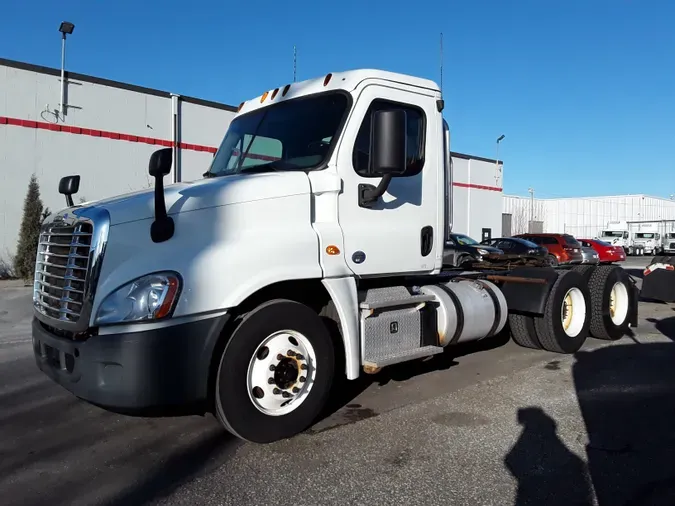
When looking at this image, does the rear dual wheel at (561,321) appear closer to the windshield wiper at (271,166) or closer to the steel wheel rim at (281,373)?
the steel wheel rim at (281,373)

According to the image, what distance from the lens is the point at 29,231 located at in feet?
49.3

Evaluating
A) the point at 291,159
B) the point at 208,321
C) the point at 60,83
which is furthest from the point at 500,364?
the point at 60,83

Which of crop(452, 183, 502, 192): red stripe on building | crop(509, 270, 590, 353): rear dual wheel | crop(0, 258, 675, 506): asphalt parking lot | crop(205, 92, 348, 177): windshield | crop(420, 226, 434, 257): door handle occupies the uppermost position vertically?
crop(452, 183, 502, 192): red stripe on building

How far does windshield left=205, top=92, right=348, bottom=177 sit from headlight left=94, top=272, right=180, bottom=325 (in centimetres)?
152

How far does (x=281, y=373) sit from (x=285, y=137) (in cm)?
202

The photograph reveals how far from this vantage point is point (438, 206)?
17.8 ft

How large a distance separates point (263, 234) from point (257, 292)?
41 centimetres

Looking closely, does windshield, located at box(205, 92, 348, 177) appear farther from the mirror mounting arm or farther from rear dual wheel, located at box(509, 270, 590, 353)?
rear dual wheel, located at box(509, 270, 590, 353)

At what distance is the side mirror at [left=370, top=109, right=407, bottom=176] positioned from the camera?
4215 mm

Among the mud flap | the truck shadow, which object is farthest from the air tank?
the mud flap

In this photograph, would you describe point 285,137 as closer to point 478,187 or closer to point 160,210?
point 160,210

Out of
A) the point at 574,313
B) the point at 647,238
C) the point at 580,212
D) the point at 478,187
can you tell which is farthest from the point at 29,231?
the point at 580,212

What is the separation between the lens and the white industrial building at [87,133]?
610 inches

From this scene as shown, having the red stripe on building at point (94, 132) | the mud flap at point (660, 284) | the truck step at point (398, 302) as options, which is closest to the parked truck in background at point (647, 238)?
the mud flap at point (660, 284)
